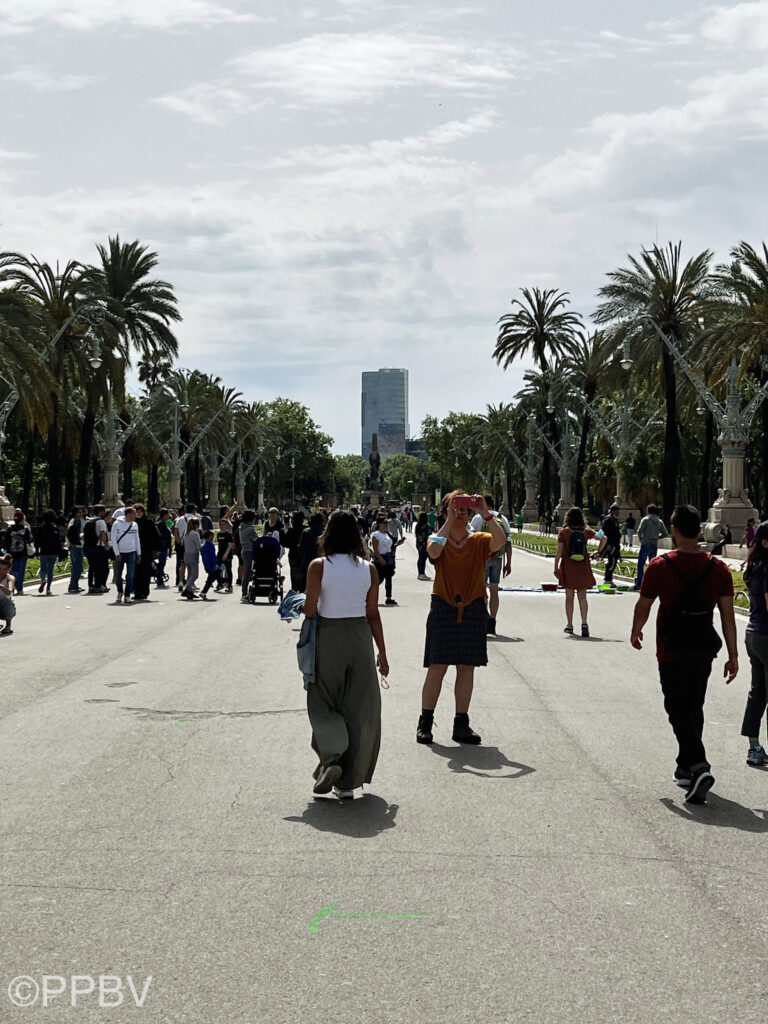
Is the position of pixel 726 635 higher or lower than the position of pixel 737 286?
lower

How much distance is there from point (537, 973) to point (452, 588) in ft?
14.8

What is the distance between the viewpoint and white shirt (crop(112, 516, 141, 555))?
23.1 metres

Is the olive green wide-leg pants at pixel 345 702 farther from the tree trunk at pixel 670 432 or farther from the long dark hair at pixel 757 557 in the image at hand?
the tree trunk at pixel 670 432

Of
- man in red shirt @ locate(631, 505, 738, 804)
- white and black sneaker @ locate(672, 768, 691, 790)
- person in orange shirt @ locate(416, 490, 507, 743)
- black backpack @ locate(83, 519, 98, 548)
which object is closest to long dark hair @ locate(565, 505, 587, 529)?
person in orange shirt @ locate(416, 490, 507, 743)

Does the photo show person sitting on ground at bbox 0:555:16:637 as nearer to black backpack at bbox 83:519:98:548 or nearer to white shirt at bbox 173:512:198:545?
black backpack at bbox 83:519:98:548

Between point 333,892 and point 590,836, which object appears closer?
point 333,892

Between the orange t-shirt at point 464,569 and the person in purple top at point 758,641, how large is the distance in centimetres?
178

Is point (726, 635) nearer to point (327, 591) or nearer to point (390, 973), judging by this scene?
point (327, 591)

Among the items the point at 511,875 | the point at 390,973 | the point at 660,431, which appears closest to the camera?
the point at 390,973

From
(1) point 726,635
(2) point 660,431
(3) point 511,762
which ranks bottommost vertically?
(3) point 511,762

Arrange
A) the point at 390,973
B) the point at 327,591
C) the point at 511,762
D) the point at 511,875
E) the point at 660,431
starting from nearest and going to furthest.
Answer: the point at 390,973 < the point at 511,875 < the point at 327,591 < the point at 511,762 < the point at 660,431

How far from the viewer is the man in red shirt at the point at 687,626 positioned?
24.0ft

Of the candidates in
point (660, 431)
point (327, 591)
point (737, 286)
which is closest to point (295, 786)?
point (327, 591)

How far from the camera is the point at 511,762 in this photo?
8.31 metres
